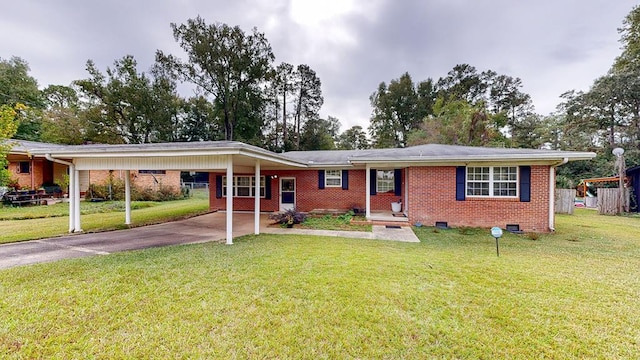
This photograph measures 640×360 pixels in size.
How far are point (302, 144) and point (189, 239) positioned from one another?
2324 cm

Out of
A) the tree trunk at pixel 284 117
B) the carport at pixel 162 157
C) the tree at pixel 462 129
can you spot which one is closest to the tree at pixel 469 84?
the tree at pixel 462 129

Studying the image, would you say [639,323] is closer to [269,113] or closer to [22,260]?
[22,260]

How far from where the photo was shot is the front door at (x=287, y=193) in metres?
12.7

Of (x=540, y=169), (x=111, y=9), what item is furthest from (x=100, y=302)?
(x=111, y=9)

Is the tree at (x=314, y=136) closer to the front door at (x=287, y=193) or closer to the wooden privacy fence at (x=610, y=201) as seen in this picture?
the front door at (x=287, y=193)

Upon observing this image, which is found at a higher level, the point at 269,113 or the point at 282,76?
the point at 282,76

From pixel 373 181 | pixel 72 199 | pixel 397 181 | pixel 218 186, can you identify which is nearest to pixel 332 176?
pixel 373 181

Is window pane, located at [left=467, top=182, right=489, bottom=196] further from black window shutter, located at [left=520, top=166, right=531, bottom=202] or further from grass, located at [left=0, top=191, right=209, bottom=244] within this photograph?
grass, located at [left=0, top=191, right=209, bottom=244]

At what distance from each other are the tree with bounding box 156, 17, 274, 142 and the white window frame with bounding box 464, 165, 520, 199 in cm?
2166

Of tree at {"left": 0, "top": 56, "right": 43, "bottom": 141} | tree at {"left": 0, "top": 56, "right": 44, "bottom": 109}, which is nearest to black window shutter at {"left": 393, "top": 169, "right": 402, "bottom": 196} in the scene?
tree at {"left": 0, "top": 56, "right": 43, "bottom": 141}

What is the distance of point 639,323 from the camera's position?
2.87 metres

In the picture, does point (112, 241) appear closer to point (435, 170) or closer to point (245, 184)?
point (245, 184)

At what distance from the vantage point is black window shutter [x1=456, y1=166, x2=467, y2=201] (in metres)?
8.70

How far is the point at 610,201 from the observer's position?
13180mm
